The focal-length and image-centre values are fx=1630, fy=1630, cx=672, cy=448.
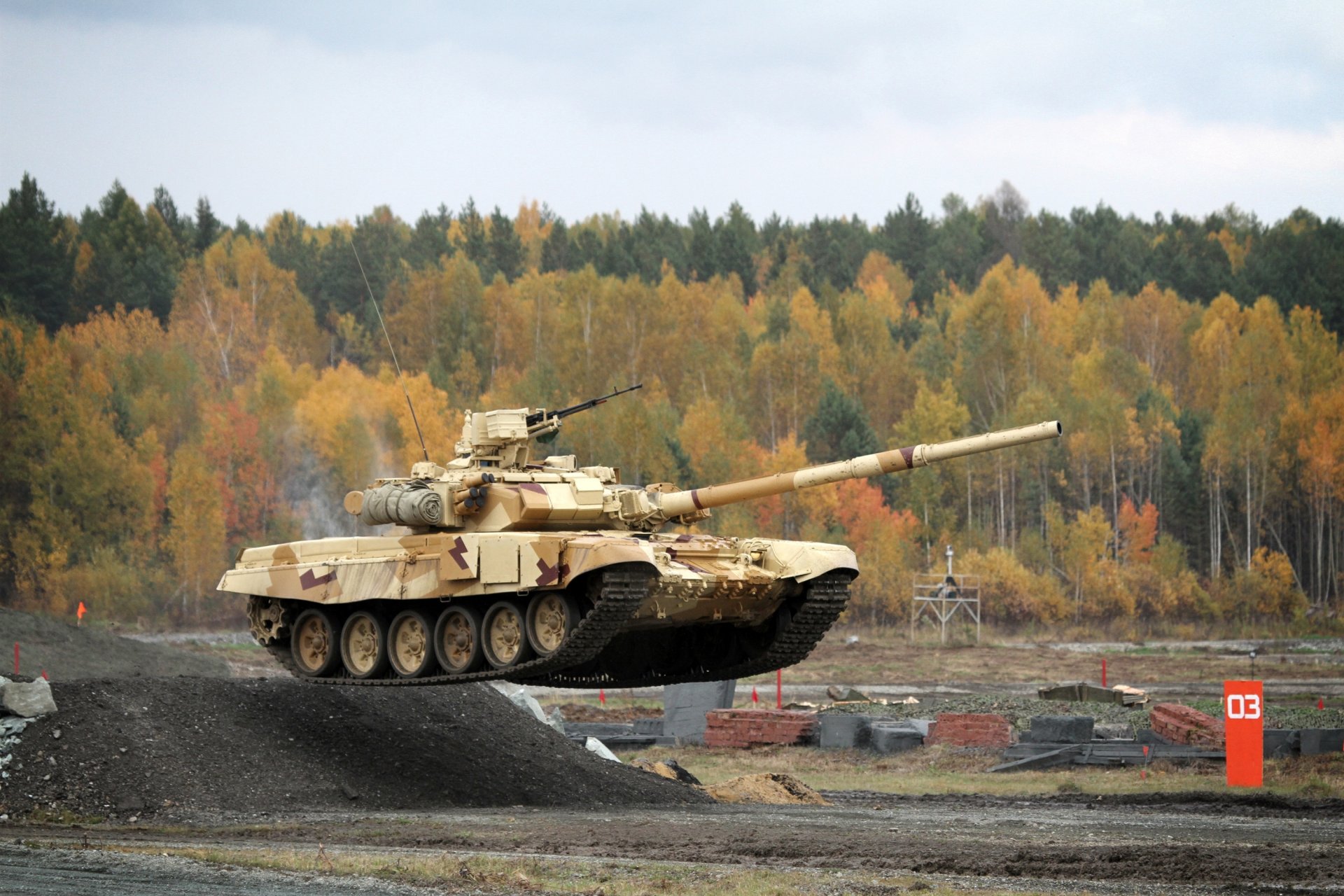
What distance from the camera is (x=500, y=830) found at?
15062 mm

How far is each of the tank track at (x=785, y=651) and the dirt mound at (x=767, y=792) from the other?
4.28 feet

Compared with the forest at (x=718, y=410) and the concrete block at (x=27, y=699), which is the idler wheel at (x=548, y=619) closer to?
the concrete block at (x=27, y=699)

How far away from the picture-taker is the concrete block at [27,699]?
1769 cm

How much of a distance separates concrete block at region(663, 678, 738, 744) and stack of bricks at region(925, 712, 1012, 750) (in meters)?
3.98

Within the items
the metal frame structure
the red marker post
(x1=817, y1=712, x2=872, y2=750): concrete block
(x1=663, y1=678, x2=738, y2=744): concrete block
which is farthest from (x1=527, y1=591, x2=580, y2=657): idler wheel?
the metal frame structure

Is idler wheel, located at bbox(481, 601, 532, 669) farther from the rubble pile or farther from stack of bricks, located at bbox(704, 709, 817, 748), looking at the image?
stack of bricks, located at bbox(704, 709, 817, 748)

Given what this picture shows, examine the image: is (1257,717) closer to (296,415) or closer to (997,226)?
(296,415)

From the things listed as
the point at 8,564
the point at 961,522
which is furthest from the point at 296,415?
the point at 961,522

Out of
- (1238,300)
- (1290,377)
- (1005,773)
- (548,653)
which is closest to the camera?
(548,653)

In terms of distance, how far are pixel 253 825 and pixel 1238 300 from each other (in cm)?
6720

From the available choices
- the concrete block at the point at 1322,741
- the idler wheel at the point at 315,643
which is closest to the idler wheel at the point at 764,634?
the idler wheel at the point at 315,643

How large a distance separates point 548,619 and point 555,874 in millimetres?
6150

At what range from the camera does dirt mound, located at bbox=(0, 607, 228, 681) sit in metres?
26.3

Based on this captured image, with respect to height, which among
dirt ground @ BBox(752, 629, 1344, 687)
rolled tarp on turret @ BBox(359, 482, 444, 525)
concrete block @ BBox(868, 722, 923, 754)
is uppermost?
rolled tarp on turret @ BBox(359, 482, 444, 525)
